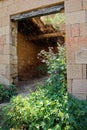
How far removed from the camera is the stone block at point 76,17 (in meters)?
4.27

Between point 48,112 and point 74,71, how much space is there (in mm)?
1080

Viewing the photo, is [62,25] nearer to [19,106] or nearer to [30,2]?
[30,2]

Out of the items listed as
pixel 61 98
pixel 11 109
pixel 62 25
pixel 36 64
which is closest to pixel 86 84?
pixel 61 98

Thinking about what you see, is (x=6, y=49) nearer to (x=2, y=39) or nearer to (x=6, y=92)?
(x=2, y=39)

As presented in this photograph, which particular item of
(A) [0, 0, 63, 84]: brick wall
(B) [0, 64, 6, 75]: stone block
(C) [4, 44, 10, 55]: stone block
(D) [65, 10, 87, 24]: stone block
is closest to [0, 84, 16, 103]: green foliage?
(A) [0, 0, 63, 84]: brick wall

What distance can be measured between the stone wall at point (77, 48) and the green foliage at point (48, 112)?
0.25 meters

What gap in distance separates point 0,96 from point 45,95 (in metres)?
1.55

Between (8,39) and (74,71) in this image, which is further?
(8,39)

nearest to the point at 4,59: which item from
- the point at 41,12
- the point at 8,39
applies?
the point at 8,39

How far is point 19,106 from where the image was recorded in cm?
395

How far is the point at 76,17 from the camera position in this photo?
434 cm

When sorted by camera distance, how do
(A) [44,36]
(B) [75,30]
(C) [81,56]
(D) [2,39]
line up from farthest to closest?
(A) [44,36]
(D) [2,39]
(B) [75,30]
(C) [81,56]

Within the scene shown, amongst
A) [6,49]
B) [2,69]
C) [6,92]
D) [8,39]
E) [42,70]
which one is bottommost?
[6,92]

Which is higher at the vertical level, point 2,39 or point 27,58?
point 2,39
